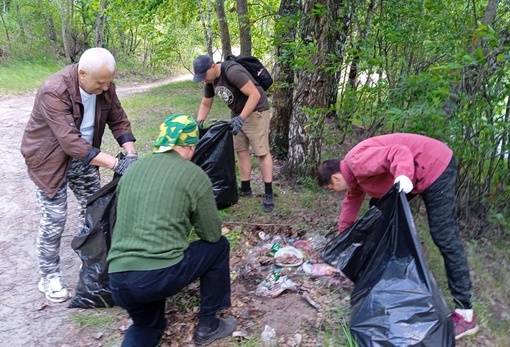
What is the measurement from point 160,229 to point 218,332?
0.86 metres

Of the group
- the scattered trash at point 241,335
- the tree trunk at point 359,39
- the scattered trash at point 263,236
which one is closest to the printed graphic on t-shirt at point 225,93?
the tree trunk at point 359,39

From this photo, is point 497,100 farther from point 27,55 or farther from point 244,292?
point 27,55

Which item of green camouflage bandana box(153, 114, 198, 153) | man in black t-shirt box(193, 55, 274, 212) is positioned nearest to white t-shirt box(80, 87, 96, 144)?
green camouflage bandana box(153, 114, 198, 153)

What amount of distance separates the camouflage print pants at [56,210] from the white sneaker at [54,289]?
5cm

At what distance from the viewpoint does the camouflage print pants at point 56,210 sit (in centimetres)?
300

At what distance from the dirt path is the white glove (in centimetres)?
224

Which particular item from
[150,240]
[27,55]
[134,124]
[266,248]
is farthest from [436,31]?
[27,55]

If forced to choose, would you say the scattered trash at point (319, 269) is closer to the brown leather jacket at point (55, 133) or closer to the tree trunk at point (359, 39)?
the brown leather jacket at point (55, 133)

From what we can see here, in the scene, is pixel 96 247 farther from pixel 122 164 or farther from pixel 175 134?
pixel 175 134

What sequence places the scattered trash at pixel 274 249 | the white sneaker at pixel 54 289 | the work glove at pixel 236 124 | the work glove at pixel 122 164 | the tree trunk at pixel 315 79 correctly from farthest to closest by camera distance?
the tree trunk at pixel 315 79 → the work glove at pixel 236 124 → the scattered trash at pixel 274 249 → the white sneaker at pixel 54 289 → the work glove at pixel 122 164

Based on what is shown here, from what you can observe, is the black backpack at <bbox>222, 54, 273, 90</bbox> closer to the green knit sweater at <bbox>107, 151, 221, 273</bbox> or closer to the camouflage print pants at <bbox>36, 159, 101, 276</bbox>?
the camouflage print pants at <bbox>36, 159, 101, 276</bbox>

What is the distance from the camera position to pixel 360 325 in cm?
234

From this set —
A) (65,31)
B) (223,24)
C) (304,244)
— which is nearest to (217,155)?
(304,244)

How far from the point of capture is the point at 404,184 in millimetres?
2479
